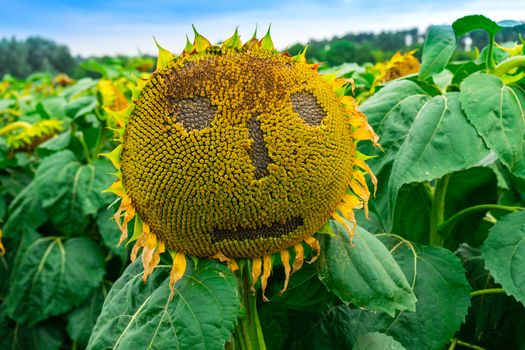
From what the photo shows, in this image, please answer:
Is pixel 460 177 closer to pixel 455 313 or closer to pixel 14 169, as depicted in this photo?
pixel 455 313

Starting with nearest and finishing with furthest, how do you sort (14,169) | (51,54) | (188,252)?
(188,252) → (14,169) → (51,54)

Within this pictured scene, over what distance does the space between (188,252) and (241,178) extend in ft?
0.77

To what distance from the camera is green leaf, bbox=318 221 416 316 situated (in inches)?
61.1

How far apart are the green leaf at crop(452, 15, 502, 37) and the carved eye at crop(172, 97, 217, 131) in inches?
42.7

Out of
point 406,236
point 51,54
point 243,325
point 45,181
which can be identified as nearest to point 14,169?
point 45,181

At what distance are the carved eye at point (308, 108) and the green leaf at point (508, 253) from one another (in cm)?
79

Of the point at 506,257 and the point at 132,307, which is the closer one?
the point at 132,307

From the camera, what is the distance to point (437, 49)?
2145mm

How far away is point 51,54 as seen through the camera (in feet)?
122

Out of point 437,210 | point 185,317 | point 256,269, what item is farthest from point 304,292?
point 437,210

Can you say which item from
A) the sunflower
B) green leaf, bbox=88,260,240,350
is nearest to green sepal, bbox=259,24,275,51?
the sunflower

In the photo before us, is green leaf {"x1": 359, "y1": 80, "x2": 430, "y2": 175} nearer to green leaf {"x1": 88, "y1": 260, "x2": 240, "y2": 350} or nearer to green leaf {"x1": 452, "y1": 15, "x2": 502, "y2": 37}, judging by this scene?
green leaf {"x1": 452, "y1": 15, "x2": 502, "y2": 37}

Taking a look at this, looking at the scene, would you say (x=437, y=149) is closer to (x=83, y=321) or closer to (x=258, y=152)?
(x=258, y=152)

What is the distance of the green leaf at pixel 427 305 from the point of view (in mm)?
1842
